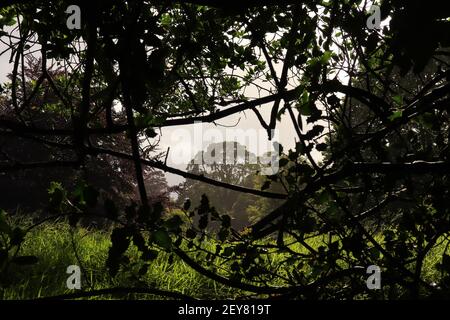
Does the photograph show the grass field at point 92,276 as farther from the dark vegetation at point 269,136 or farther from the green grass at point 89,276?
the dark vegetation at point 269,136

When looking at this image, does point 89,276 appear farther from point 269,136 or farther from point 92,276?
point 269,136

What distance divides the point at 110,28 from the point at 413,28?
108 centimetres

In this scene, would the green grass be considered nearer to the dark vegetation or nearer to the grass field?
the grass field

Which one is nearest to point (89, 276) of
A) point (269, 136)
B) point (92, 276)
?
point (92, 276)

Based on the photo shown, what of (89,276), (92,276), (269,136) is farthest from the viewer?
(92,276)

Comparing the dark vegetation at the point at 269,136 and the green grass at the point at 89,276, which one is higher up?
the dark vegetation at the point at 269,136

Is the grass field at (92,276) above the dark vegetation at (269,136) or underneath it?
underneath

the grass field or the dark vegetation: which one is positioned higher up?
the dark vegetation

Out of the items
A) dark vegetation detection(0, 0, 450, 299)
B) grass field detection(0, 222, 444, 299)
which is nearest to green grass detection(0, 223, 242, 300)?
grass field detection(0, 222, 444, 299)

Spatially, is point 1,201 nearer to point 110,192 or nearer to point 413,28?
point 110,192

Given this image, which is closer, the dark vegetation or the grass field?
the dark vegetation

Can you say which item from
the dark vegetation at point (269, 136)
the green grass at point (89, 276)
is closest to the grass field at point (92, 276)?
the green grass at point (89, 276)

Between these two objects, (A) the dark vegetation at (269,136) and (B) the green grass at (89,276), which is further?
(B) the green grass at (89,276)
